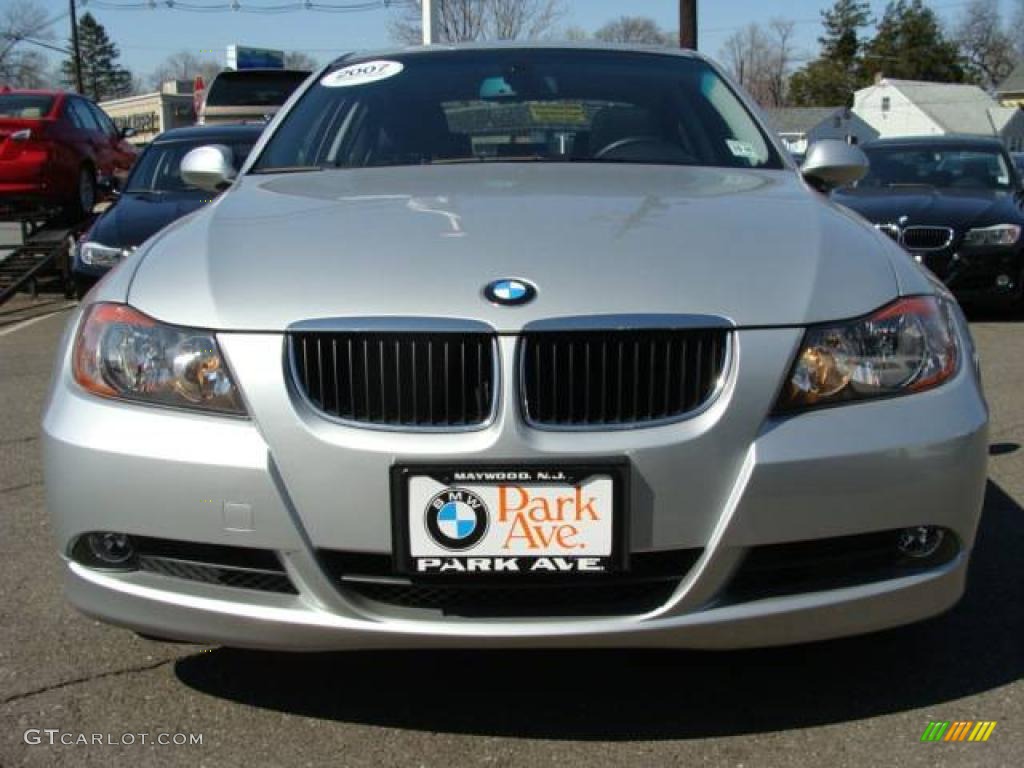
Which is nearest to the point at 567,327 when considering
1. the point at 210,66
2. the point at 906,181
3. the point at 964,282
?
the point at 964,282

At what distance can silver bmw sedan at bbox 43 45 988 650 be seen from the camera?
7.10ft

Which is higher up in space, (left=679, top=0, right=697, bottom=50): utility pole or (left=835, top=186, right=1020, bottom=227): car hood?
(left=679, top=0, right=697, bottom=50): utility pole

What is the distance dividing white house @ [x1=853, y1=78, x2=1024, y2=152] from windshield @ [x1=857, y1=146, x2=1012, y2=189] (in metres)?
70.4

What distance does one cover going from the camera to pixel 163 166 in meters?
9.25

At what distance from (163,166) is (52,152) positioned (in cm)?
354

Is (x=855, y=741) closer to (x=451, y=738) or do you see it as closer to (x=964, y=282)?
(x=451, y=738)

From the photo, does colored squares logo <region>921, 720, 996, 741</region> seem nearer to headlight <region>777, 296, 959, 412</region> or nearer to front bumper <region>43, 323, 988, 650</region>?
front bumper <region>43, 323, 988, 650</region>

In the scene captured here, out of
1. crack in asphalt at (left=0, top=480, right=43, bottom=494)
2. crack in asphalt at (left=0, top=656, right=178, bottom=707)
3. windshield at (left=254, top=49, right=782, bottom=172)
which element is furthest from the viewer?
crack in asphalt at (left=0, top=480, right=43, bottom=494)

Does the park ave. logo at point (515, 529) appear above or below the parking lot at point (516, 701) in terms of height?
above

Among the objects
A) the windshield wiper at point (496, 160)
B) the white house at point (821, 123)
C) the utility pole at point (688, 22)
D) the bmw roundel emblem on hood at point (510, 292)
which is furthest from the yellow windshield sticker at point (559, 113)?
the white house at point (821, 123)

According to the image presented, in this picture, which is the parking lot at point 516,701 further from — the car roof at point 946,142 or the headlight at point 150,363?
the car roof at point 946,142

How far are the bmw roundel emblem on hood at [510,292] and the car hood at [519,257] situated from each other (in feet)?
0.07

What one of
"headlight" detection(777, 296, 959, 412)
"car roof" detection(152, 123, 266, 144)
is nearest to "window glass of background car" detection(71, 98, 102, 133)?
"car roof" detection(152, 123, 266, 144)

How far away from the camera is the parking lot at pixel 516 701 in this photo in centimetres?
238
